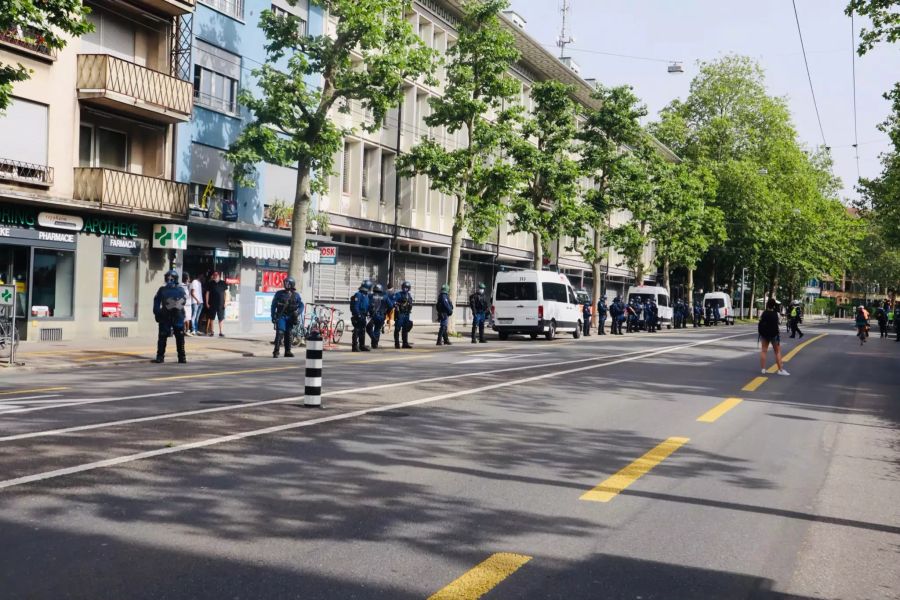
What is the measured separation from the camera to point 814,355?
26.9 metres

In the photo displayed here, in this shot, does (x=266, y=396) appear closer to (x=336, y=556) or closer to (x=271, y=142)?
(x=336, y=556)

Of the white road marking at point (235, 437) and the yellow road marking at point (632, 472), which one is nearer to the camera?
the white road marking at point (235, 437)

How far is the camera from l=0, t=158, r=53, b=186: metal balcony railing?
2120cm

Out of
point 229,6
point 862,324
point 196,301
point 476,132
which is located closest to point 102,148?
point 196,301

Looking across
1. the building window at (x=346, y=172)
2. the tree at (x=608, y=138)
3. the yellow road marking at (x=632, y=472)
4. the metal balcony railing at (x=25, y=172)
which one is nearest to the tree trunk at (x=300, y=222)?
the metal balcony railing at (x=25, y=172)

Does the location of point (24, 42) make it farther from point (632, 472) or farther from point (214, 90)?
point (632, 472)

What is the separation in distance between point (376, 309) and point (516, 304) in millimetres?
8690

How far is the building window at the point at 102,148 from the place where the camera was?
24078 mm

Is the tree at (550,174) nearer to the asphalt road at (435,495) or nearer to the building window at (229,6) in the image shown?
the building window at (229,6)

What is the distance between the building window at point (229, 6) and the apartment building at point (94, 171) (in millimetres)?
→ 1773

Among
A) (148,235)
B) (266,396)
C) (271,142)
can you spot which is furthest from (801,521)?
(148,235)

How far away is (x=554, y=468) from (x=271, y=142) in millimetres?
17627

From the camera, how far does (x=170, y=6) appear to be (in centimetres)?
2484

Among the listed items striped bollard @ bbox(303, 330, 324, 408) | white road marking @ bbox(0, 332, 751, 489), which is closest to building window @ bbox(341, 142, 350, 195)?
white road marking @ bbox(0, 332, 751, 489)
